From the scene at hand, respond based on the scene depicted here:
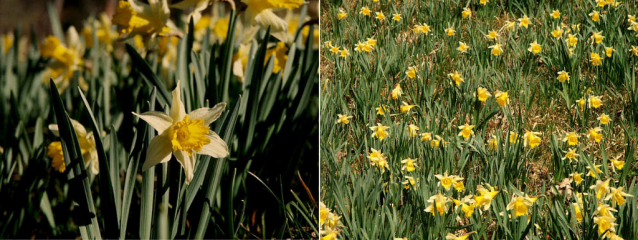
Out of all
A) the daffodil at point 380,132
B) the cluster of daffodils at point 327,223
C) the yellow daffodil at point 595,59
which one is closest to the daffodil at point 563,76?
the yellow daffodil at point 595,59

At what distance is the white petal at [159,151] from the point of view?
0.93m

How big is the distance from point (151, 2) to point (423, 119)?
3.86 ft

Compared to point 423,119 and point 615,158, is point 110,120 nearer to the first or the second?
point 423,119

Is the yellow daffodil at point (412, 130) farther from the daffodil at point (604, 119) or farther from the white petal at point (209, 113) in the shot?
the white petal at point (209, 113)

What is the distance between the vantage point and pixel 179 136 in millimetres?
947

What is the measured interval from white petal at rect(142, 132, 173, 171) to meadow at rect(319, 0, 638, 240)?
21.1 inches

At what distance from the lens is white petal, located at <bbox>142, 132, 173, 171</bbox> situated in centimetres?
93

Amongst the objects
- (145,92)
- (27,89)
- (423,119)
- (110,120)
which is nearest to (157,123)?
(145,92)

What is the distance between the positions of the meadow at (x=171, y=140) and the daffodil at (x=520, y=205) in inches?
22.2

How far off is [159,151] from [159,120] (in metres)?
0.06

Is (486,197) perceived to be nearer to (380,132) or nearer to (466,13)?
(380,132)

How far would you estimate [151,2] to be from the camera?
1.21m

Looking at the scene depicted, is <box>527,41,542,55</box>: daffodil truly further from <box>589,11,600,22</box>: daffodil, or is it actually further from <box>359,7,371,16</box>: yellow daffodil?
<box>359,7,371,16</box>: yellow daffodil

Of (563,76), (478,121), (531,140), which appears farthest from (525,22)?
(531,140)
